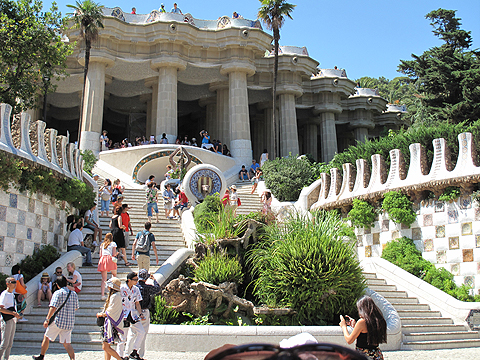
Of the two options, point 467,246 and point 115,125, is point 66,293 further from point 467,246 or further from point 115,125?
point 115,125

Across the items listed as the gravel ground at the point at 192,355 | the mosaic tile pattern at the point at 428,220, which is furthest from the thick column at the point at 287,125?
the gravel ground at the point at 192,355

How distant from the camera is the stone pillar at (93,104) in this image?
1225 inches

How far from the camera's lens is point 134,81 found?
125 ft

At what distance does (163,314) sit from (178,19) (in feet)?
86.2

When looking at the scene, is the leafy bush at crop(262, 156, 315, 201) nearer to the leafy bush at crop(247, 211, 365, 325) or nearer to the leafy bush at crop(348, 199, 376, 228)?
the leafy bush at crop(348, 199, 376, 228)

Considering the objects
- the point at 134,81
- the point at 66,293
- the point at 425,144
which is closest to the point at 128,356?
the point at 66,293

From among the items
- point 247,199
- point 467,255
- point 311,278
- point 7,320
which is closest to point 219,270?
point 311,278

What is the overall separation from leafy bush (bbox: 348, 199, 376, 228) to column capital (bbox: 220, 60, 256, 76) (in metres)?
19.2

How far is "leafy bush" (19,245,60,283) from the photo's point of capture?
12078 mm

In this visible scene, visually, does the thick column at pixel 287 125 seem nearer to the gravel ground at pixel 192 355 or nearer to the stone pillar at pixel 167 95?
the stone pillar at pixel 167 95

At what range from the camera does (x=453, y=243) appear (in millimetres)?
13727

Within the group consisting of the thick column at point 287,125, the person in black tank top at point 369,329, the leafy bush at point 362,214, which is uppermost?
the thick column at point 287,125

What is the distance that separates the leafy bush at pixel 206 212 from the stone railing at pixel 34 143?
4.27 m

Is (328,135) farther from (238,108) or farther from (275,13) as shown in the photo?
(275,13)
